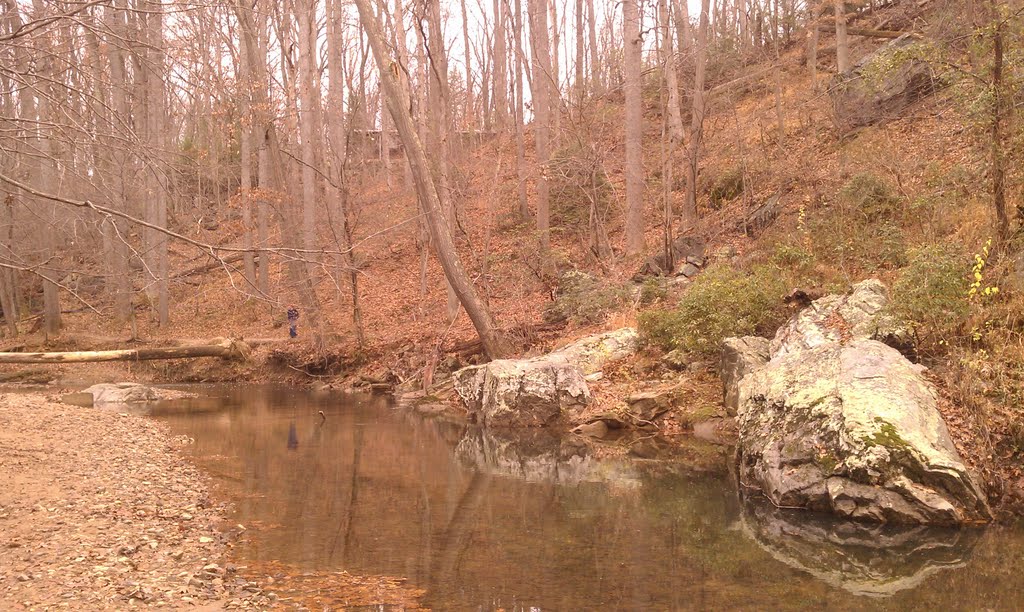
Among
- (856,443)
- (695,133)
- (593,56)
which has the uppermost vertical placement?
(593,56)

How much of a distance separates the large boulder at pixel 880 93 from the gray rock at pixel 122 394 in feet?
55.5

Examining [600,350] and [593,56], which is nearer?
[600,350]

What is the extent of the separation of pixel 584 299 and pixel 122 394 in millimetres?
10732

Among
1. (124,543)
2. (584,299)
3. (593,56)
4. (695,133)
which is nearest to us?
(124,543)

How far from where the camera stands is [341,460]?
1072cm

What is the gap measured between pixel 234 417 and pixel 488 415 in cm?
502

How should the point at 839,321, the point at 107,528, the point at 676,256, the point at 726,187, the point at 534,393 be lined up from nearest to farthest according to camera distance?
1. the point at 107,528
2. the point at 839,321
3. the point at 534,393
4. the point at 676,256
5. the point at 726,187

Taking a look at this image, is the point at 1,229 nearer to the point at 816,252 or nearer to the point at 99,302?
the point at 99,302

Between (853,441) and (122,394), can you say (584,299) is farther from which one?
(122,394)

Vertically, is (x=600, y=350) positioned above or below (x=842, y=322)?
below

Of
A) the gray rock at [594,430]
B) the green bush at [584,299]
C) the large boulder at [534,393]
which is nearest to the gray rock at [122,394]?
the large boulder at [534,393]

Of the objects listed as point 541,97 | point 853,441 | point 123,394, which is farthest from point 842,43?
point 123,394

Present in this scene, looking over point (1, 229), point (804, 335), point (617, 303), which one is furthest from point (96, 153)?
point (1, 229)

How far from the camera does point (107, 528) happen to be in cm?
657
